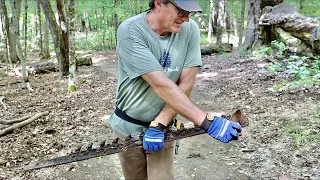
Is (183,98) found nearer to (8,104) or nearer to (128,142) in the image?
(128,142)

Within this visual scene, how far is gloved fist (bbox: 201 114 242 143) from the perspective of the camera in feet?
7.14

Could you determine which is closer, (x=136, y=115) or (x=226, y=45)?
(x=136, y=115)

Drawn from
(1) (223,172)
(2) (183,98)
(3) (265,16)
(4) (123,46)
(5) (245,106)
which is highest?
(3) (265,16)

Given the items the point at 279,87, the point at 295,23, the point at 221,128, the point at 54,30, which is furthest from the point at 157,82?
the point at 54,30

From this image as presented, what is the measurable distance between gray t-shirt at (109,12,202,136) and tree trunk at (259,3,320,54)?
7.55m

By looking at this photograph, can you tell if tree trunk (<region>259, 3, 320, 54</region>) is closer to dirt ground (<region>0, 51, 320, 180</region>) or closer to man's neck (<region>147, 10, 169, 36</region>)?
dirt ground (<region>0, 51, 320, 180</region>)

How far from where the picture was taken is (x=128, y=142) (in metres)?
2.39

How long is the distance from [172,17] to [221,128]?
83 cm

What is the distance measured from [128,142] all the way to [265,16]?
10.4 m

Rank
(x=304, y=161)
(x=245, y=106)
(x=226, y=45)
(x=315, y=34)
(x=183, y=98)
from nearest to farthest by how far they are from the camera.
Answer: (x=183, y=98) → (x=304, y=161) → (x=245, y=106) → (x=315, y=34) → (x=226, y=45)

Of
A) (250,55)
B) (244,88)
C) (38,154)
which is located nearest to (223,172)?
(38,154)

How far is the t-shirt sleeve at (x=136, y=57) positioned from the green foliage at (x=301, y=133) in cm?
336

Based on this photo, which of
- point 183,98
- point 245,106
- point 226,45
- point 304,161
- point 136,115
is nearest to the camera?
point 183,98

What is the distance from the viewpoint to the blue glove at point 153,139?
2.28 meters
